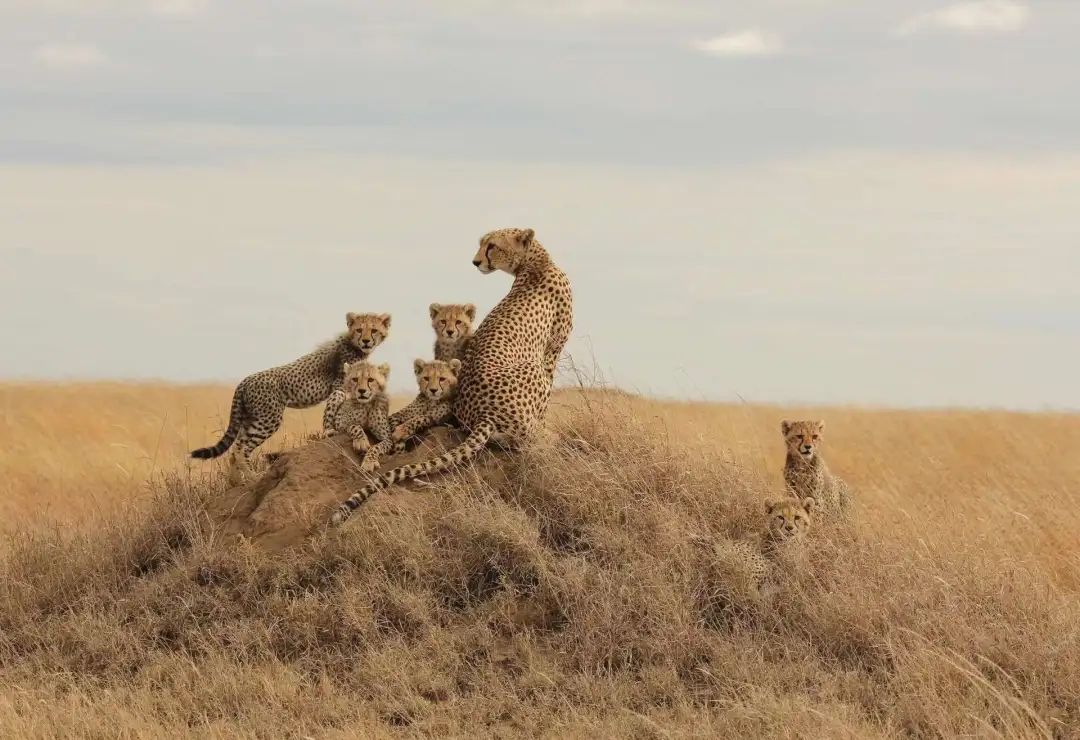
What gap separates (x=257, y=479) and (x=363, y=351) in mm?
1027

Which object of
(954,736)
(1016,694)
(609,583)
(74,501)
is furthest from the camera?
(74,501)

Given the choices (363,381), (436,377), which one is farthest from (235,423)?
(436,377)

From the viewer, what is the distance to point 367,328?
812 centimetres

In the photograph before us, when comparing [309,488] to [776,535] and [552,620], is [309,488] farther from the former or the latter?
[776,535]

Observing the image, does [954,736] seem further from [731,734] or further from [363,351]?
[363,351]

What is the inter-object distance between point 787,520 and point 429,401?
202 centimetres

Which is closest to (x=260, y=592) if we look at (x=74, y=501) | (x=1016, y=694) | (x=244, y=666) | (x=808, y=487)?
(x=244, y=666)

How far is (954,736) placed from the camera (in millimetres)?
5410

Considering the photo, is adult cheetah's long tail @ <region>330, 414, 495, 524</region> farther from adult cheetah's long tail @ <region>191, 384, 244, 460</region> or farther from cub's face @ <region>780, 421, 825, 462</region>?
adult cheetah's long tail @ <region>191, 384, 244, 460</region>

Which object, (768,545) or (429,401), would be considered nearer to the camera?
(768,545)

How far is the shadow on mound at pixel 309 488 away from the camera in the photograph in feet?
23.7

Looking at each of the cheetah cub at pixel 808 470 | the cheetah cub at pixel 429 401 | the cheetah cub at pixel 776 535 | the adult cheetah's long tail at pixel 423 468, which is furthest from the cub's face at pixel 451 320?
the cheetah cub at pixel 776 535

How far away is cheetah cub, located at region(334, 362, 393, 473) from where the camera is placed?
24.2 ft

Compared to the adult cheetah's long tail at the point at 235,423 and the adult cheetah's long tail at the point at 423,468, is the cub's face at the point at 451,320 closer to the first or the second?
the adult cheetah's long tail at the point at 423,468
